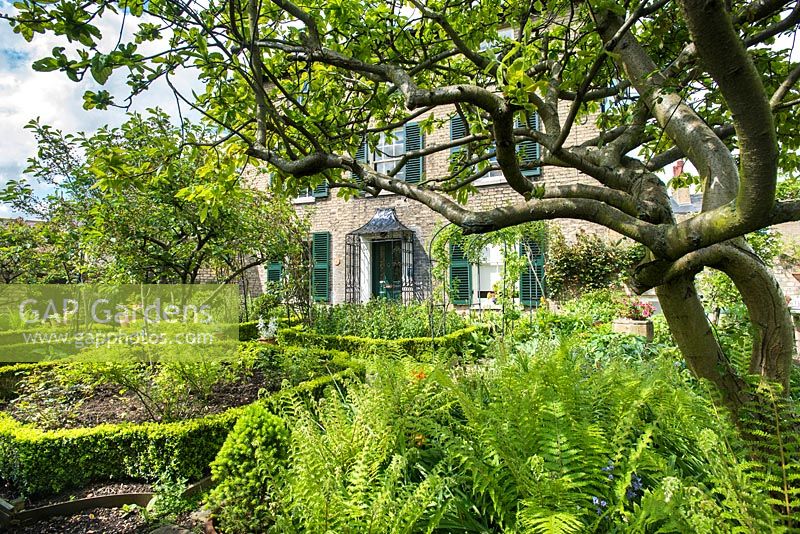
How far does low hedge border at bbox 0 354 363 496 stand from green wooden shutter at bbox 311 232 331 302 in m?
8.98

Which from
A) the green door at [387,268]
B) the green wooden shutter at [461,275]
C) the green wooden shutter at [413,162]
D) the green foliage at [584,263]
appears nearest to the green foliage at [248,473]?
the green wooden shutter at [461,275]

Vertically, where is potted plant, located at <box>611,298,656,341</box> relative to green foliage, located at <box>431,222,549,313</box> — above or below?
below

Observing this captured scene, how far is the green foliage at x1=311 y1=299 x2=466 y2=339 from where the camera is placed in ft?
24.5

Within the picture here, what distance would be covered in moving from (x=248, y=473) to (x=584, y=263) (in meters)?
9.11

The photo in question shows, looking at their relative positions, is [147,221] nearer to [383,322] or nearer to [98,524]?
[98,524]

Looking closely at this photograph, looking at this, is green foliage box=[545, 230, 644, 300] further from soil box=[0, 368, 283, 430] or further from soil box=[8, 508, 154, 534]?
soil box=[8, 508, 154, 534]

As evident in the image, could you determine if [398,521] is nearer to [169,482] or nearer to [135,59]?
[135,59]

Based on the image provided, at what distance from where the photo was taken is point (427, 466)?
197cm

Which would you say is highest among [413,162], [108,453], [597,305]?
[413,162]

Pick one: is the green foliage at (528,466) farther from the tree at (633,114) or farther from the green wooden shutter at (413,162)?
the green wooden shutter at (413,162)

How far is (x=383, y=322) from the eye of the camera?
764 cm

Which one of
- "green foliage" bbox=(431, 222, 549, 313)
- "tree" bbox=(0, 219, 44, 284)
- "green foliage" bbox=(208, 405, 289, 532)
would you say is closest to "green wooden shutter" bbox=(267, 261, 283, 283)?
"tree" bbox=(0, 219, 44, 284)

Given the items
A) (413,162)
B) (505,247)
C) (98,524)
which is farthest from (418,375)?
(413,162)

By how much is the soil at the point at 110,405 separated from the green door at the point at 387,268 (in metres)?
6.88
